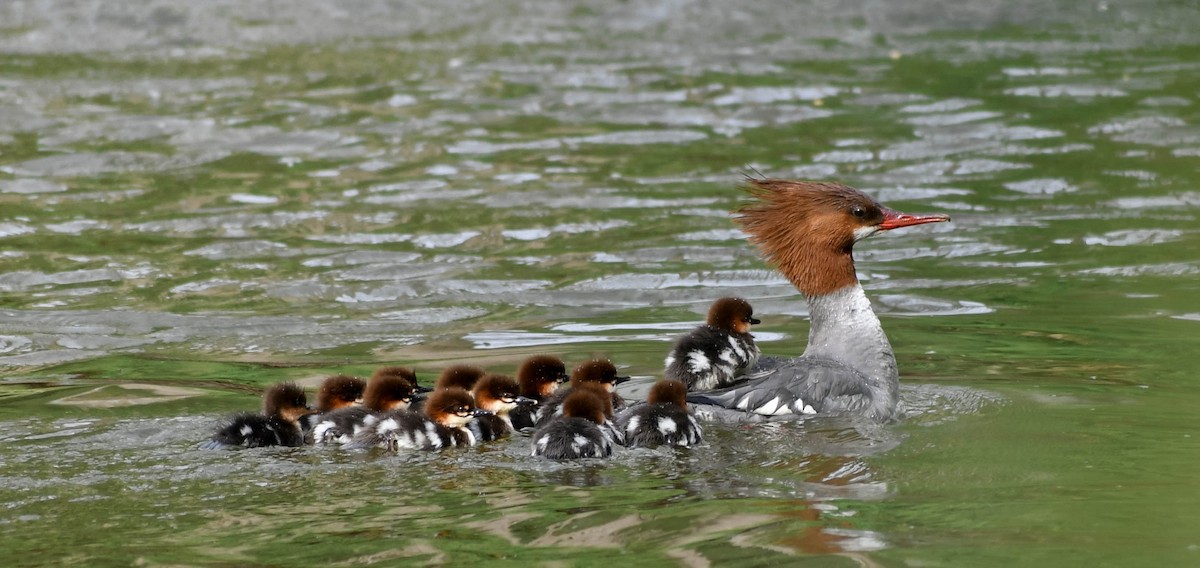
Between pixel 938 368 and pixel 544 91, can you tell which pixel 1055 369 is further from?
pixel 544 91

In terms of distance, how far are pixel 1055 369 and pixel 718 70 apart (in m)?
9.16

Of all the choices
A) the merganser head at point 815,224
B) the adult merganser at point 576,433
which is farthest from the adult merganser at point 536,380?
the merganser head at point 815,224

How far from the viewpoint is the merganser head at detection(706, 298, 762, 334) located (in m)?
8.09

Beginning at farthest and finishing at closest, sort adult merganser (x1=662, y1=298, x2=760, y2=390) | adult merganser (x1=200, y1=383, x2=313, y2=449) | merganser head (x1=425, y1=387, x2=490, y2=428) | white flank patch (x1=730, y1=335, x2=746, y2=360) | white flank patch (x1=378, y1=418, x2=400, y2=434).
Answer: white flank patch (x1=730, y1=335, x2=746, y2=360), adult merganser (x1=662, y1=298, x2=760, y2=390), merganser head (x1=425, y1=387, x2=490, y2=428), white flank patch (x1=378, y1=418, x2=400, y2=434), adult merganser (x1=200, y1=383, x2=313, y2=449)

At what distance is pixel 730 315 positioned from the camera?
8.09m

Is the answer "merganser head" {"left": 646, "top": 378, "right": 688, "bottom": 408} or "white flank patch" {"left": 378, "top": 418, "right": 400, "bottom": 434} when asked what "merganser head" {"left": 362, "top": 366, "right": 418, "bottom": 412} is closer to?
"white flank patch" {"left": 378, "top": 418, "right": 400, "bottom": 434}

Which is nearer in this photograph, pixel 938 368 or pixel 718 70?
pixel 938 368

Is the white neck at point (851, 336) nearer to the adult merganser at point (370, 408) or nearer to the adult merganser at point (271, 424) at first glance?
the adult merganser at point (370, 408)

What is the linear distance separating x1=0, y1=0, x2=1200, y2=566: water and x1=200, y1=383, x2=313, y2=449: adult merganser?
15 cm

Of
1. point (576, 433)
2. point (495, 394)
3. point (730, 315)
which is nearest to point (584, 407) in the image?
point (576, 433)

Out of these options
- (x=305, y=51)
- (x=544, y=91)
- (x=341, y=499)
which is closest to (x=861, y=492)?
(x=341, y=499)

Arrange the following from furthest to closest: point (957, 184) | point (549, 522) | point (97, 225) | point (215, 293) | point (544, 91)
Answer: point (544, 91) < point (957, 184) < point (97, 225) < point (215, 293) < point (549, 522)

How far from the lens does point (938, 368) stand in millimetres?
8367

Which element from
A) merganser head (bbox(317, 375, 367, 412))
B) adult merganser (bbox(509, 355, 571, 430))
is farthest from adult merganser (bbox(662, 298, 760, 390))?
merganser head (bbox(317, 375, 367, 412))
